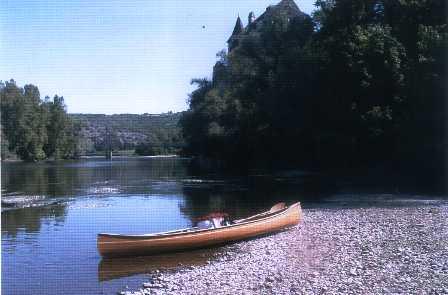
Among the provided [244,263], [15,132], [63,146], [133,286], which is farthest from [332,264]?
[63,146]

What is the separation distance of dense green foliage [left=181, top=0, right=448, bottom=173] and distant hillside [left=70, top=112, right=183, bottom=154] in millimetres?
41861

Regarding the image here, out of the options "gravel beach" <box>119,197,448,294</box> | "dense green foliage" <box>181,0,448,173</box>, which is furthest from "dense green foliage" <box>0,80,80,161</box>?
"gravel beach" <box>119,197,448,294</box>

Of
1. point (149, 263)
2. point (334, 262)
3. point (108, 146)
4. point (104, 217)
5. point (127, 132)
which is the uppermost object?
point (127, 132)

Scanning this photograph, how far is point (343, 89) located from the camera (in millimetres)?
34750

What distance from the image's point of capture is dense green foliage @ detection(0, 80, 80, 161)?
74125 mm

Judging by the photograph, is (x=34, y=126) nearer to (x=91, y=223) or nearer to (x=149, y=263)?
(x=91, y=223)

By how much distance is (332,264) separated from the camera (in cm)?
1059

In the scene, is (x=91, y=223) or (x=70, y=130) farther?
(x=70, y=130)

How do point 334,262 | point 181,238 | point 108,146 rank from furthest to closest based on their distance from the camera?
1. point 108,146
2. point 181,238
3. point 334,262

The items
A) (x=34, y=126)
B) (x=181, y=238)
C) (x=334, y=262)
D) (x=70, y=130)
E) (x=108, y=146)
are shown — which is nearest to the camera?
(x=334, y=262)

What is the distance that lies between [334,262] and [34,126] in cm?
8192

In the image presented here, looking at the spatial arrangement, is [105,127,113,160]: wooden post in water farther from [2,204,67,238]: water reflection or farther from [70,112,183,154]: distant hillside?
[2,204,67,238]: water reflection

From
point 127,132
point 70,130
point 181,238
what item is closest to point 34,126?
point 70,130

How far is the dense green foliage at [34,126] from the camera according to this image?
74125mm
